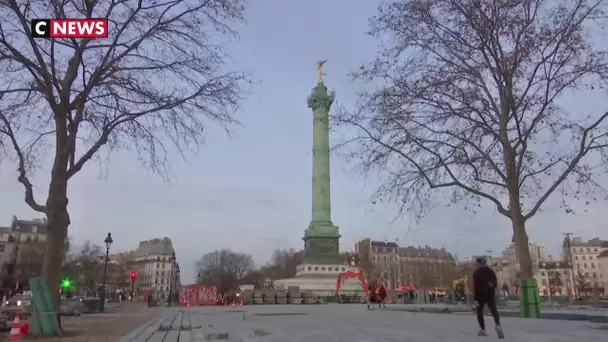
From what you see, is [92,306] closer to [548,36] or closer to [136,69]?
[136,69]

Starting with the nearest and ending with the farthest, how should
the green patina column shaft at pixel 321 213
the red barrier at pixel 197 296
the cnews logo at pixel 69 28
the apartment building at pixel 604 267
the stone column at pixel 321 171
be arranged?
the cnews logo at pixel 69 28, the red barrier at pixel 197 296, the green patina column shaft at pixel 321 213, the stone column at pixel 321 171, the apartment building at pixel 604 267

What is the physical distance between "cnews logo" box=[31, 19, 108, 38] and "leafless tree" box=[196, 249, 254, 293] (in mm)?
88178

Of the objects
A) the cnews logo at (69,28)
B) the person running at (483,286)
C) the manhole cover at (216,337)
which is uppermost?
the cnews logo at (69,28)

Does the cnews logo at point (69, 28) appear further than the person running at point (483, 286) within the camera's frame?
Yes

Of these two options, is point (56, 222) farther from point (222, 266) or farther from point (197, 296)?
point (222, 266)

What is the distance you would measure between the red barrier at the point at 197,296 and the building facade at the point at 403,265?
5842 cm

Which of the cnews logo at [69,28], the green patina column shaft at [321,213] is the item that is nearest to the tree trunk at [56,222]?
the cnews logo at [69,28]

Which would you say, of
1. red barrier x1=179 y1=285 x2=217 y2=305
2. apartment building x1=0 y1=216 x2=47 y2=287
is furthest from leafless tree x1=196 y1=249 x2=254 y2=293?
red barrier x1=179 y1=285 x2=217 y2=305

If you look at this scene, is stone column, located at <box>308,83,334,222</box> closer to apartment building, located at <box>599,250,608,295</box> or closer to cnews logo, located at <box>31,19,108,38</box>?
cnews logo, located at <box>31,19,108,38</box>

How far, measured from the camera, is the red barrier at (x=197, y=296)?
5028 centimetres

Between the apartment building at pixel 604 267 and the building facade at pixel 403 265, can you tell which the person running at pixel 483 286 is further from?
the apartment building at pixel 604 267

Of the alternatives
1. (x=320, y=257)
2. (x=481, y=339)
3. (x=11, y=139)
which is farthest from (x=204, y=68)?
(x=320, y=257)

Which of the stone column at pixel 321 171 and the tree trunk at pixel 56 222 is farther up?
the stone column at pixel 321 171

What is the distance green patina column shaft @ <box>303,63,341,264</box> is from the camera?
63531mm
